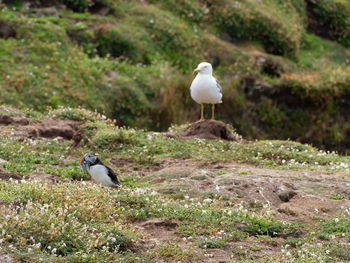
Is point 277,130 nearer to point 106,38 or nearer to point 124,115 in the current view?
point 124,115

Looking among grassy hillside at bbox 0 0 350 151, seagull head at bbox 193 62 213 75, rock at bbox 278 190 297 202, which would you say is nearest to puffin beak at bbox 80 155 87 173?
rock at bbox 278 190 297 202

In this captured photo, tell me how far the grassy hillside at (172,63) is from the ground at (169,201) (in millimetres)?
5725

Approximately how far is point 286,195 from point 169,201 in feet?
7.01

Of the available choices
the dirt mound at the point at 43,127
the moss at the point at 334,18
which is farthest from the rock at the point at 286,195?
the moss at the point at 334,18

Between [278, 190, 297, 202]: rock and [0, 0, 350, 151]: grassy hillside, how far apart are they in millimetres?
9690

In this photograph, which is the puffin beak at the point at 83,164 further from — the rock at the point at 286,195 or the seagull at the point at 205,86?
the seagull at the point at 205,86

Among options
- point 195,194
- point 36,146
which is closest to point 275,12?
point 36,146

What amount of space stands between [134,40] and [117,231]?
15.3 m

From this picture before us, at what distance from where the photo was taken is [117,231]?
7.35m

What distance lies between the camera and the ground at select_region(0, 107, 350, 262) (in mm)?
7012

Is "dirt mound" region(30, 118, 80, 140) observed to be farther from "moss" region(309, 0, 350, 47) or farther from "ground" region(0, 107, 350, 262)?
"moss" region(309, 0, 350, 47)

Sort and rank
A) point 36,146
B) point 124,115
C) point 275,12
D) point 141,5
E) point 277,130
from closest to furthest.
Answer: point 36,146
point 124,115
point 277,130
point 141,5
point 275,12

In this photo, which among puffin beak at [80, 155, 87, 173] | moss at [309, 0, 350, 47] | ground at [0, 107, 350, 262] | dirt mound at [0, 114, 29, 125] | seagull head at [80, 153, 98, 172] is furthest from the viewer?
moss at [309, 0, 350, 47]

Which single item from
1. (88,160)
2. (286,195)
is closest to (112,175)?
(88,160)
